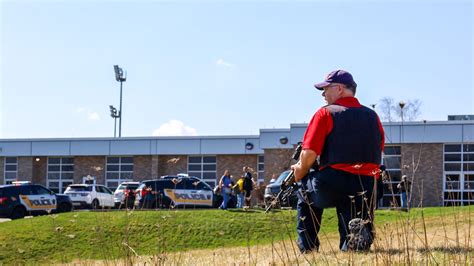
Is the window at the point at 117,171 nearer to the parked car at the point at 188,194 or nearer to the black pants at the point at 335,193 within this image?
the parked car at the point at 188,194

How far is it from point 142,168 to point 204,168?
4349 mm

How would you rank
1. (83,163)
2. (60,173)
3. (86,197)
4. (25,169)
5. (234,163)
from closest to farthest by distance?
(86,197) < (234,163) < (83,163) < (60,173) < (25,169)

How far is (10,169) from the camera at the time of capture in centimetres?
5191

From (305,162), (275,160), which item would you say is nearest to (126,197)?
(305,162)

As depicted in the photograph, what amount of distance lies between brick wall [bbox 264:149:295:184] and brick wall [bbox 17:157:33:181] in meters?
18.0

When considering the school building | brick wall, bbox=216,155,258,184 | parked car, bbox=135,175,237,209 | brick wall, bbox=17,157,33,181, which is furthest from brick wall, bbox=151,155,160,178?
parked car, bbox=135,175,237,209

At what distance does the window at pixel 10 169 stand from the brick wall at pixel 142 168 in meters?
9.01

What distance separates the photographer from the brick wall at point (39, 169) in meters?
51.7

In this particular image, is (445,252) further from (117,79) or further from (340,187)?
(117,79)

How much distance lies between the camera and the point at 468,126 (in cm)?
3841

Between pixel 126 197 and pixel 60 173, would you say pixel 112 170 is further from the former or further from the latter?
pixel 126 197

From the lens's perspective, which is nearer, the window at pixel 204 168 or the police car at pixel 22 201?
the police car at pixel 22 201

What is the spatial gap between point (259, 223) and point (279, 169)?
2484 centimetres

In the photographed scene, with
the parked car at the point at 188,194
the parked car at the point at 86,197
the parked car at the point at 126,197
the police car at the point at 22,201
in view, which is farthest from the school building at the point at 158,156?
the police car at the point at 22,201
